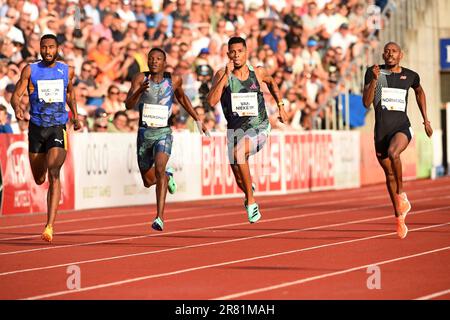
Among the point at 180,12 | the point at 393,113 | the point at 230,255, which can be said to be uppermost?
the point at 180,12

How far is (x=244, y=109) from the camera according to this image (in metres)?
15.7

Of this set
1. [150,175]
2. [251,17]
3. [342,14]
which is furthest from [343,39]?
[150,175]

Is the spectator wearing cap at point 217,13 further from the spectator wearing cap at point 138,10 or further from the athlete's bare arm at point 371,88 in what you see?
the athlete's bare arm at point 371,88

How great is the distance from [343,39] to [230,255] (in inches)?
689

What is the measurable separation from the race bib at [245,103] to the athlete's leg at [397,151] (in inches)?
74.9

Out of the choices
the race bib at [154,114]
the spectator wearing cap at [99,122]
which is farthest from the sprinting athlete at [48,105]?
the spectator wearing cap at [99,122]

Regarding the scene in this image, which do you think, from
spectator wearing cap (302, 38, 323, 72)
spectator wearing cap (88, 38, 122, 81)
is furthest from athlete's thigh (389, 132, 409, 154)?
spectator wearing cap (302, 38, 323, 72)

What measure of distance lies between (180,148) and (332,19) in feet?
24.5

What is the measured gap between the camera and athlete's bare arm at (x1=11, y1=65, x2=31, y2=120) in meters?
14.1

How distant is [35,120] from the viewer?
47.5ft

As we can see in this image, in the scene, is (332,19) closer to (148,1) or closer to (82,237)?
(148,1)

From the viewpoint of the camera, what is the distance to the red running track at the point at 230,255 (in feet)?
32.1

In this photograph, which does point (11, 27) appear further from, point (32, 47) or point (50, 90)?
point (50, 90)
